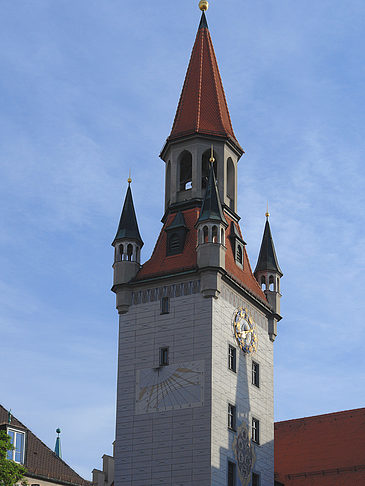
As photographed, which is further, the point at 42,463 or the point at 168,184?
the point at 168,184

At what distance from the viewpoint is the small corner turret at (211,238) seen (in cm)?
5762

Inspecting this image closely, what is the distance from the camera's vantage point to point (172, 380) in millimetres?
56188

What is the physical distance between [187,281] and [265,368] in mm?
7620

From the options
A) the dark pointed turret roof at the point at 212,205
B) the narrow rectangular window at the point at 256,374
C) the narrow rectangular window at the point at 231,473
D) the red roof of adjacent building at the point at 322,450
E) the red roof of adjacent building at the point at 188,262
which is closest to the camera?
the narrow rectangular window at the point at 231,473

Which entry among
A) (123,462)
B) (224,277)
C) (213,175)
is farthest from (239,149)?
(123,462)

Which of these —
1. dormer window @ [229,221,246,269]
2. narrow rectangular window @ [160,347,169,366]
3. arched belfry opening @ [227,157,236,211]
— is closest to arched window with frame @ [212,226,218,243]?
dormer window @ [229,221,246,269]

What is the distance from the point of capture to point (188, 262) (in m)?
59.5

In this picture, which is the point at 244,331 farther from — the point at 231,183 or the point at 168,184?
the point at 168,184

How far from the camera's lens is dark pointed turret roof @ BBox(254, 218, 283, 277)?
215ft

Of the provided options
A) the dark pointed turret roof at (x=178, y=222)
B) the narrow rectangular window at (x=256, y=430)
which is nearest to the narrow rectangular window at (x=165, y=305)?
the dark pointed turret roof at (x=178, y=222)

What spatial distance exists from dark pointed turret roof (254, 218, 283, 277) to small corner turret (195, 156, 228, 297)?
265 inches

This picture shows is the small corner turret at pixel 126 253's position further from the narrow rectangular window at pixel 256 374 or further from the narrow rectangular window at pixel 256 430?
the narrow rectangular window at pixel 256 430

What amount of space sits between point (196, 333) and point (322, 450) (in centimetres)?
1480

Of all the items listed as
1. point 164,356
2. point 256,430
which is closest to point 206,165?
point 164,356
